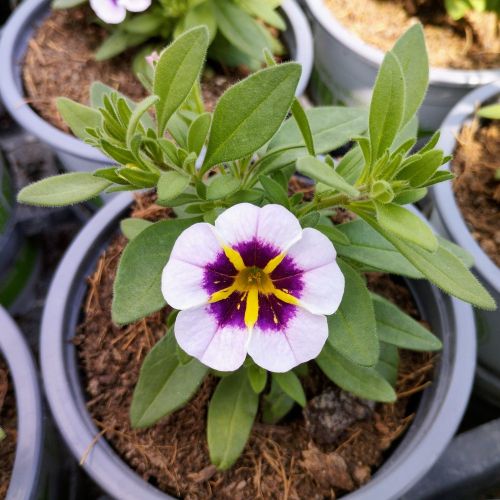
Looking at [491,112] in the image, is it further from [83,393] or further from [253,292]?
[83,393]

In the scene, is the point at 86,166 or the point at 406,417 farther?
the point at 86,166

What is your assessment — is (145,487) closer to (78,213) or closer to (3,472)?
(3,472)

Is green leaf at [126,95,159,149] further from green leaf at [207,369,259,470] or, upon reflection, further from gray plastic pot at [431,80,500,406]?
gray plastic pot at [431,80,500,406]

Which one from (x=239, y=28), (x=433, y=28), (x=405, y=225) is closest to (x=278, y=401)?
(x=405, y=225)

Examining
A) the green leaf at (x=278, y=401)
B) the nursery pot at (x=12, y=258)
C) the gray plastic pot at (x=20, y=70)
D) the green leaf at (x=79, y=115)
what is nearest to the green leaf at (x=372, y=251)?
the green leaf at (x=278, y=401)

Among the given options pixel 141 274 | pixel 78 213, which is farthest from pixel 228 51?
pixel 141 274

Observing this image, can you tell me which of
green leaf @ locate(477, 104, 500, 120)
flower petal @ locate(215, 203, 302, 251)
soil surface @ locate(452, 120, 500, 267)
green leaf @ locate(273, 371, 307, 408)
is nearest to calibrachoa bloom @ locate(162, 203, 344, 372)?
flower petal @ locate(215, 203, 302, 251)
